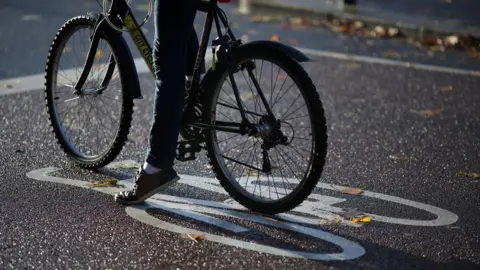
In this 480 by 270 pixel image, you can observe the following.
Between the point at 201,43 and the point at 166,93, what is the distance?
32cm

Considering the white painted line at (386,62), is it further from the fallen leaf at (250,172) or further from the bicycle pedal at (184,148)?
the bicycle pedal at (184,148)

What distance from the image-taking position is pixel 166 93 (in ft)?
17.8

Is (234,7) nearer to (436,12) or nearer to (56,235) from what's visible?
(436,12)

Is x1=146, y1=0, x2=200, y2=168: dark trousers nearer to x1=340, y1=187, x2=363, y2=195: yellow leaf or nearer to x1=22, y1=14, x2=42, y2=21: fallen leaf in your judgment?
x1=340, y1=187, x2=363, y2=195: yellow leaf

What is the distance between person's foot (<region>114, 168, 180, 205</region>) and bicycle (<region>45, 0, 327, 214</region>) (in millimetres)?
147

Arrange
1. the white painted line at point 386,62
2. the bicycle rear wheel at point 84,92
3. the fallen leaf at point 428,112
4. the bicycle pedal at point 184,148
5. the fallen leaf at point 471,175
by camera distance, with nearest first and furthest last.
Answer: the bicycle pedal at point 184,148 → the bicycle rear wheel at point 84,92 → the fallen leaf at point 471,175 → the fallen leaf at point 428,112 → the white painted line at point 386,62

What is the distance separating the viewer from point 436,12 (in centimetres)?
1338

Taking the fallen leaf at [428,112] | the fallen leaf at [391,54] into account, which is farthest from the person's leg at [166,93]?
the fallen leaf at [391,54]

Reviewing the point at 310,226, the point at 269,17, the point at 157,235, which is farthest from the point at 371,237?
the point at 269,17

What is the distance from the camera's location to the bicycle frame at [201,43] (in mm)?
5426

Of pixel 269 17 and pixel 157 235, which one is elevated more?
pixel 269 17

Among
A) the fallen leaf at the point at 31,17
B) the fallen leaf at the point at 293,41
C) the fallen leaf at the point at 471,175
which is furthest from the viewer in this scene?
the fallen leaf at the point at 31,17

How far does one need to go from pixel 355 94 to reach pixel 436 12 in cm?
481

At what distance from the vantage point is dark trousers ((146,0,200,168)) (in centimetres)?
534
